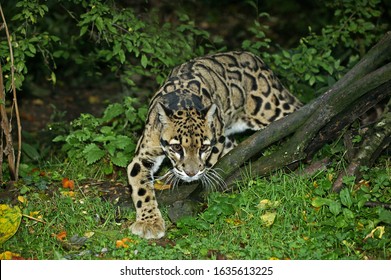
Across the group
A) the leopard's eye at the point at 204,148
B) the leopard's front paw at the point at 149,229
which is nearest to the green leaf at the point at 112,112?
the leopard's eye at the point at 204,148

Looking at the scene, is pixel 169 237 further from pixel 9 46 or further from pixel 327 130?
pixel 9 46

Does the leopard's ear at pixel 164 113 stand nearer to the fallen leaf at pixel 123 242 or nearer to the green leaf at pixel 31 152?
the fallen leaf at pixel 123 242

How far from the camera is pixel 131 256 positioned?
248 inches

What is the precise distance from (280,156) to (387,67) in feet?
4.82

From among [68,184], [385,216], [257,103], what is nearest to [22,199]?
[68,184]

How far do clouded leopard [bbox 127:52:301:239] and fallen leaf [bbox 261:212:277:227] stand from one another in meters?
0.86

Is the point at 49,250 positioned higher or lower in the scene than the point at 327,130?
lower

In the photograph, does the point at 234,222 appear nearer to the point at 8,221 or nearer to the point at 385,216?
the point at 385,216

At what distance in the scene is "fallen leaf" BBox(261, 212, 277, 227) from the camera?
6.53 meters

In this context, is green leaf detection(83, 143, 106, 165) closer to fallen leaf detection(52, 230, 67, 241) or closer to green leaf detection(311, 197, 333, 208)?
fallen leaf detection(52, 230, 67, 241)

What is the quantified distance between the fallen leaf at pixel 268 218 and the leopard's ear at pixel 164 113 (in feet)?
4.72
